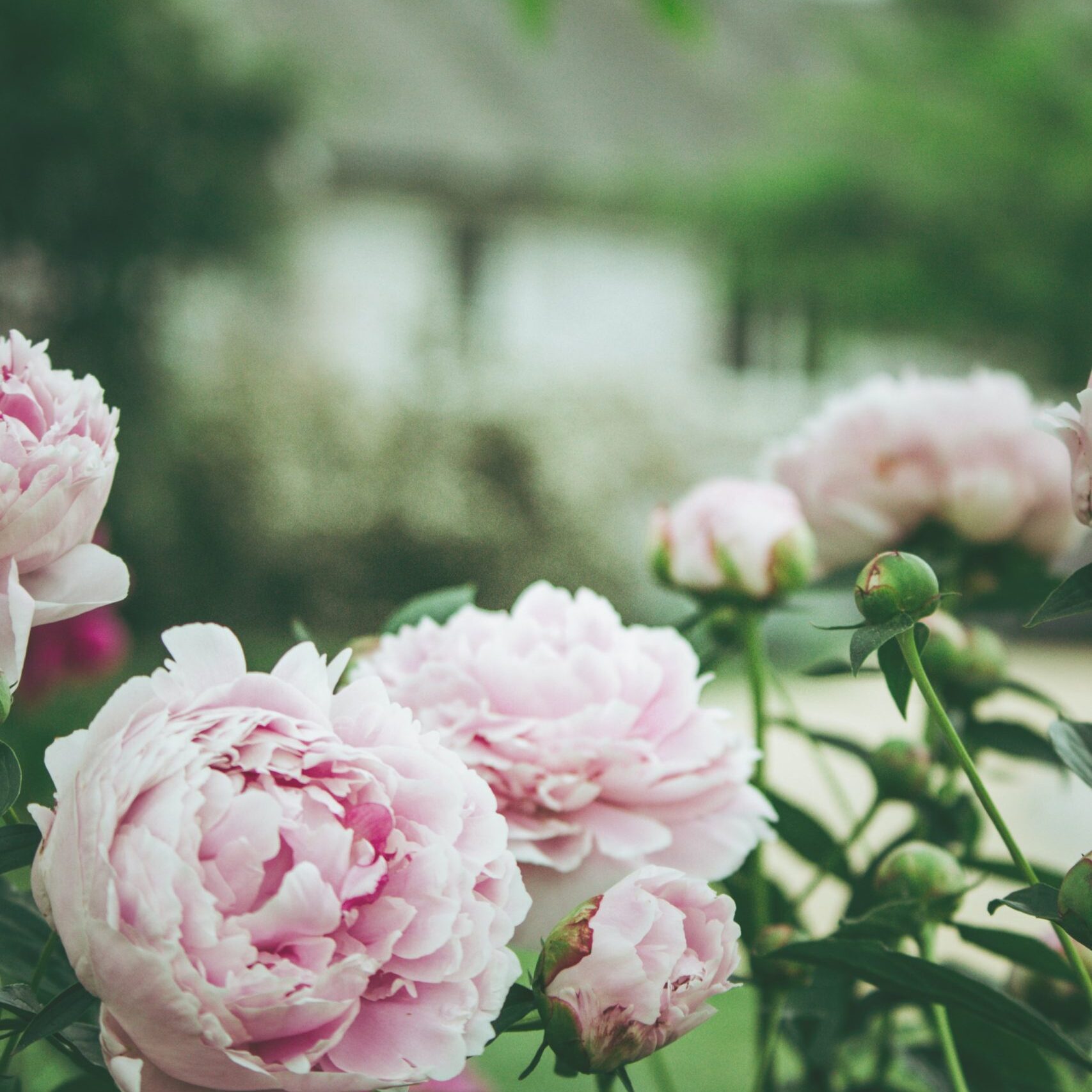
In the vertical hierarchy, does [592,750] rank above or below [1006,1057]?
above

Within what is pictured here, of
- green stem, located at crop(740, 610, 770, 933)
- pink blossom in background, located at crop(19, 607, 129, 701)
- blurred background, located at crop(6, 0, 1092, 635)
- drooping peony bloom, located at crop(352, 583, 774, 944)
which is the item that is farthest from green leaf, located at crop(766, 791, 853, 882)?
pink blossom in background, located at crop(19, 607, 129, 701)

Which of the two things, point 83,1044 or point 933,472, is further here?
point 933,472

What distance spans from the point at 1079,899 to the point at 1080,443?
0.12 metres

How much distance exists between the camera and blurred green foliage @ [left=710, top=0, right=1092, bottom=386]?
7.13m

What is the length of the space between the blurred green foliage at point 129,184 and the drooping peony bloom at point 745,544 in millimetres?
3731

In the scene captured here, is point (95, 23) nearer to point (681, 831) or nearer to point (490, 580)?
point (490, 580)

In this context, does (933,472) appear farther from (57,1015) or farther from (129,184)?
(129,184)

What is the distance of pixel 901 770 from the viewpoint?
514 mm

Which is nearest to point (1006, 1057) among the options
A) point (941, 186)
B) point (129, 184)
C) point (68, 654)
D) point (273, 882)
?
point (273, 882)

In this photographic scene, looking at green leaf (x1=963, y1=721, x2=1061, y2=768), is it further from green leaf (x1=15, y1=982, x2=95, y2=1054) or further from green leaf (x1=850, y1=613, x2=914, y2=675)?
green leaf (x1=15, y1=982, x2=95, y2=1054)

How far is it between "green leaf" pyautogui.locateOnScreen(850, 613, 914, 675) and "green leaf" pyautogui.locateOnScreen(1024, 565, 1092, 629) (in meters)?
0.04

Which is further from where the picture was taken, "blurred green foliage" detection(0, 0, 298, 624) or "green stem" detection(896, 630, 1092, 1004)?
"blurred green foliage" detection(0, 0, 298, 624)

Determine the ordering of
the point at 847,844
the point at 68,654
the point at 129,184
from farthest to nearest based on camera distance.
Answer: the point at 129,184
the point at 68,654
the point at 847,844

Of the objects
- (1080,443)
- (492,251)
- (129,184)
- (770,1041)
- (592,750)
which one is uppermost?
(1080,443)
